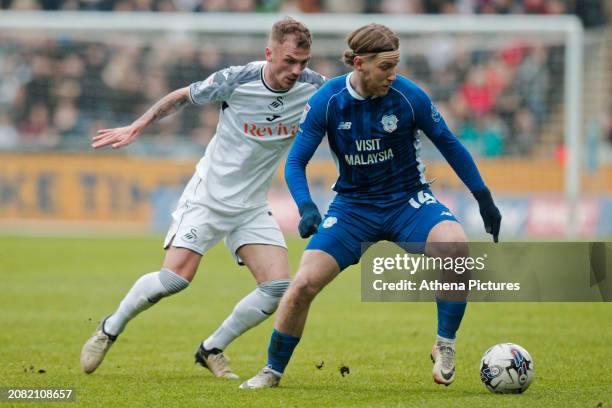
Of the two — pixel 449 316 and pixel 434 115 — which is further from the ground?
pixel 434 115

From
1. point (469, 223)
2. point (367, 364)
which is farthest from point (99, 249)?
point (367, 364)

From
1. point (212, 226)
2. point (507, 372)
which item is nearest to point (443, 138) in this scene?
point (507, 372)

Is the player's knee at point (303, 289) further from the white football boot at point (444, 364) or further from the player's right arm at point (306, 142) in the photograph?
the white football boot at point (444, 364)

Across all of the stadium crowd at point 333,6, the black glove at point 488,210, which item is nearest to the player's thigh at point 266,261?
the black glove at point 488,210

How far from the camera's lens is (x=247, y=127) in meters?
8.49

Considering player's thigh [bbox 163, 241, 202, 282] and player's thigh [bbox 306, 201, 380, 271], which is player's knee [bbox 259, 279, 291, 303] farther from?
player's thigh [bbox 306, 201, 380, 271]

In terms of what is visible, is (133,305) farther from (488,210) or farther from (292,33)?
(488,210)

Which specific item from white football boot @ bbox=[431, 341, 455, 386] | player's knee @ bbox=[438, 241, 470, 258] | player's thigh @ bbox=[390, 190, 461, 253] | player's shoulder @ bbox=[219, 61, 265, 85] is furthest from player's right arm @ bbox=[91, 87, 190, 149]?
white football boot @ bbox=[431, 341, 455, 386]

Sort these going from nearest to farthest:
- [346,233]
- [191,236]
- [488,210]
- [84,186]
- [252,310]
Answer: [346,233] < [488,210] < [191,236] < [252,310] < [84,186]

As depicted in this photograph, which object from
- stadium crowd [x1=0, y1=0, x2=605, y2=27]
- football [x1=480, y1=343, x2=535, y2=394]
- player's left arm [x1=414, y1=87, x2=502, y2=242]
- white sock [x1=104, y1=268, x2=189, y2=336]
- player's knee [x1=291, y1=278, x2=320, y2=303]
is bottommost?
football [x1=480, y1=343, x2=535, y2=394]

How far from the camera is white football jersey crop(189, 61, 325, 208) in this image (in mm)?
8406

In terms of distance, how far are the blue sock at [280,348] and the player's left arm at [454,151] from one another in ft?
5.16

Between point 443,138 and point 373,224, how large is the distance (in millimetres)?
755

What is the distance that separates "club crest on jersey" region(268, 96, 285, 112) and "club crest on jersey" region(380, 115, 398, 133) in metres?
1.19
